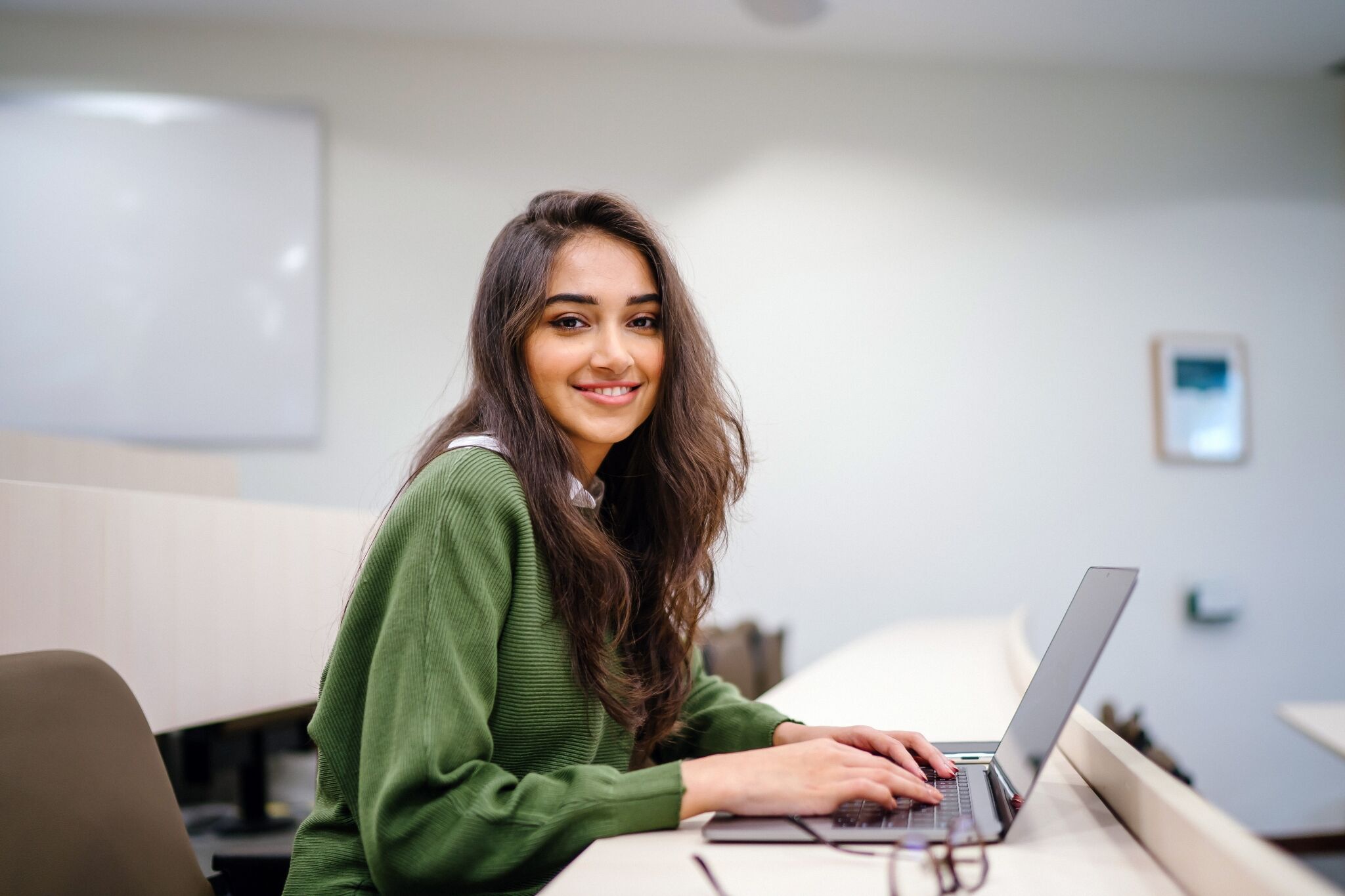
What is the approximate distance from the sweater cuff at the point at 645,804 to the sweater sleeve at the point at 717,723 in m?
0.38

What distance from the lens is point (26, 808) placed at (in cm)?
76

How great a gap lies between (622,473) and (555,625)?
34 centimetres

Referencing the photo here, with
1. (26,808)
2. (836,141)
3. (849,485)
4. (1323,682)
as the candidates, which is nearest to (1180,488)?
(1323,682)

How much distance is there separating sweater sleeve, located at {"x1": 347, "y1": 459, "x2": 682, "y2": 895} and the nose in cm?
28

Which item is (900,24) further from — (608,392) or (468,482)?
(468,482)

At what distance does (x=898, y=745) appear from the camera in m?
0.95

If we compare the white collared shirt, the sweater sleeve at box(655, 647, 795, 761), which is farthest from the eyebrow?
the sweater sleeve at box(655, 647, 795, 761)

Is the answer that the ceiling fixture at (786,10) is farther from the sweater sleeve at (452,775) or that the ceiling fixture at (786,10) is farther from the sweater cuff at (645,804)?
the sweater cuff at (645,804)

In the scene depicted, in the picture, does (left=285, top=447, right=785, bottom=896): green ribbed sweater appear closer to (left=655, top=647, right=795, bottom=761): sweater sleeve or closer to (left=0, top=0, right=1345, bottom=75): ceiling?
(left=655, top=647, right=795, bottom=761): sweater sleeve

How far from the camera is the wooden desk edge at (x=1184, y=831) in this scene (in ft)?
1.74

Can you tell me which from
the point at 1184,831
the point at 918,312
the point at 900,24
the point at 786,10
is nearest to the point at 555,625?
the point at 1184,831

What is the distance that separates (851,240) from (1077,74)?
1.09 metres

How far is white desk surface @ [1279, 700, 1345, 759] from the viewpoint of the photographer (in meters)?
1.62

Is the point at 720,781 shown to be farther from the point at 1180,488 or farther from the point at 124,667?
the point at 1180,488
